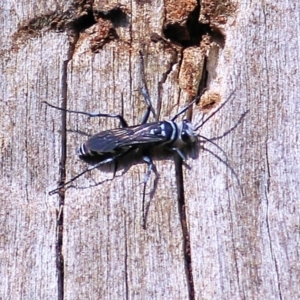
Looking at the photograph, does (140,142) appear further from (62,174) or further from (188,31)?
(188,31)

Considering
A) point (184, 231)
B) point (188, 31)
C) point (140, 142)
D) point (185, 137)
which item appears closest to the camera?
point (184, 231)

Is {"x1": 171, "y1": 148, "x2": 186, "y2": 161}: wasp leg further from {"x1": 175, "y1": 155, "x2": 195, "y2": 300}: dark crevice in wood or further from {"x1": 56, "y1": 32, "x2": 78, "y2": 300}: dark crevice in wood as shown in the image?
{"x1": 56, "y1": 32, "x2": 78, "y2": 300}: dark crevice in wood

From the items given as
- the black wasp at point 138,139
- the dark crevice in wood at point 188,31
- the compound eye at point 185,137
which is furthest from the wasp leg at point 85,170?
the dark crevice in wood at point 188,31

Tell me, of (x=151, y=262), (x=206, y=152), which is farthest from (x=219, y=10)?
(x=151, y=262)

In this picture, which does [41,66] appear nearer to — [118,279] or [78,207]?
[78,207]

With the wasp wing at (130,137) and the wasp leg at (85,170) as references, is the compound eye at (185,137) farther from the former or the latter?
the wasp leg at (85,170)

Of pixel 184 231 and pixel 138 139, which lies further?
pixel 138 139

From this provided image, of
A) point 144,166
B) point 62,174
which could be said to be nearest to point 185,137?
point 144,166
